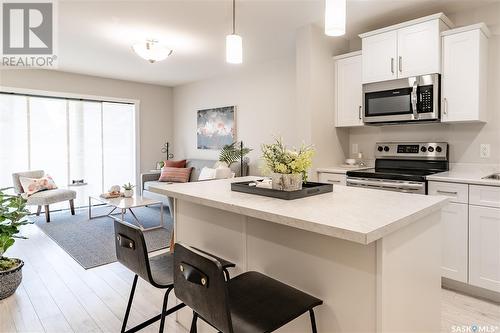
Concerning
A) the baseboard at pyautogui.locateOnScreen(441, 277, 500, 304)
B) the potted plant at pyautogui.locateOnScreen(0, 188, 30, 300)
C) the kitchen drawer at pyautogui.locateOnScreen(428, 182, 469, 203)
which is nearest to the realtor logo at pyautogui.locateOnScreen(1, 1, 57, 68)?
the potted plant at pyautogui.locateOnScreen(0, 188, 30, 300)

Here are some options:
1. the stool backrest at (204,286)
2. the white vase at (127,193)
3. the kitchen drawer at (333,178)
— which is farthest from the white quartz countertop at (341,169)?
the white vase at (127,193)

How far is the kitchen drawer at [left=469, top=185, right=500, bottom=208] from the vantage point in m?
2.30

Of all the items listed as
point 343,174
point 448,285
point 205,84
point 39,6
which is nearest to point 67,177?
point 205,84

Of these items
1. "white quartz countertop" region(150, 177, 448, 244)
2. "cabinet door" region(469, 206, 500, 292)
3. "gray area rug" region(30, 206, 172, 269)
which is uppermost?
"white quartz countertop" region(150, 177, 448, 244)

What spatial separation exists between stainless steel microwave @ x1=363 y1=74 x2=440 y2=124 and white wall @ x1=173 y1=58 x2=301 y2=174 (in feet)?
4.09

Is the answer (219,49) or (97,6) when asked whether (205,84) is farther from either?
(97,6)

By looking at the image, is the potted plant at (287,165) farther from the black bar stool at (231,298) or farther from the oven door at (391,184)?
the oven door at (391,184)

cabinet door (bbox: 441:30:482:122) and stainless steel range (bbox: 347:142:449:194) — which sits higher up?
cabinet door (bbox: 441:30:482:122)

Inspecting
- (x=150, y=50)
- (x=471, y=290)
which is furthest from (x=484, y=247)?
(x=150, y=50)

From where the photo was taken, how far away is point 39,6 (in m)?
2.95

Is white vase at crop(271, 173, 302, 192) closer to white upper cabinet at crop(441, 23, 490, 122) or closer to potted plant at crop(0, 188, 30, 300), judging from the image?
white upper cabinet at crop(441, 23, 490, 122)

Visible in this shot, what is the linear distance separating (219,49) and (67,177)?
3.70 metres

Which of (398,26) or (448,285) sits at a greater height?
(398,26)

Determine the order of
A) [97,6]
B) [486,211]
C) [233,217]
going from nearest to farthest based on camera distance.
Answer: [233,217], [486,211], [97,6]
